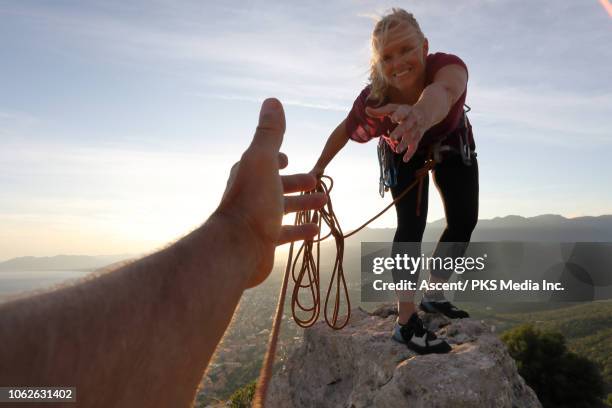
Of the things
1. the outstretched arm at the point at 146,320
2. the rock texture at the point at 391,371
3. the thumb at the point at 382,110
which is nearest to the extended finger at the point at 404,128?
the thumb at the point at 382,110

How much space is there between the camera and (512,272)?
139 meters

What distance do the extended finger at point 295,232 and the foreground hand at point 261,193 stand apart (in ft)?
1.16

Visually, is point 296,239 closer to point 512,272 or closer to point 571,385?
point 571,385

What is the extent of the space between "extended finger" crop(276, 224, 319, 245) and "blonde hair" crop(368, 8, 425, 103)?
1805 mm

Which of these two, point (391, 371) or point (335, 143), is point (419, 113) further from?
point (391, 371)

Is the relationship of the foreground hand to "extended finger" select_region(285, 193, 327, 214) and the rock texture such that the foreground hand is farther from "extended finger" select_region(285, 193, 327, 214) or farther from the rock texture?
the rock texture

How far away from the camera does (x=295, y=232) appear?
1.88 meters

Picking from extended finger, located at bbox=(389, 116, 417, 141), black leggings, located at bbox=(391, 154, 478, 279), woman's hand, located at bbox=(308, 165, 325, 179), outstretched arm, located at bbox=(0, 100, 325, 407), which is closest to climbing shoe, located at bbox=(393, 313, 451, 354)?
black leggings, located at bbox=(391, 154, 478, 279)

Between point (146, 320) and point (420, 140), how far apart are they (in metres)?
2.65

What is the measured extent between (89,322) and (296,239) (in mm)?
1049

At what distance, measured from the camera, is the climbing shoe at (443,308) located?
14.6 feet

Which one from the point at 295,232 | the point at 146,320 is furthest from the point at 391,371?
the point at 146,320

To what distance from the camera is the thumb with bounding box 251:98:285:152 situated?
4.76 feet

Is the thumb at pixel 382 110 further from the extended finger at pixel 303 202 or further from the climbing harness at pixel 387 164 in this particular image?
the climbing harness at pixel 387 164
